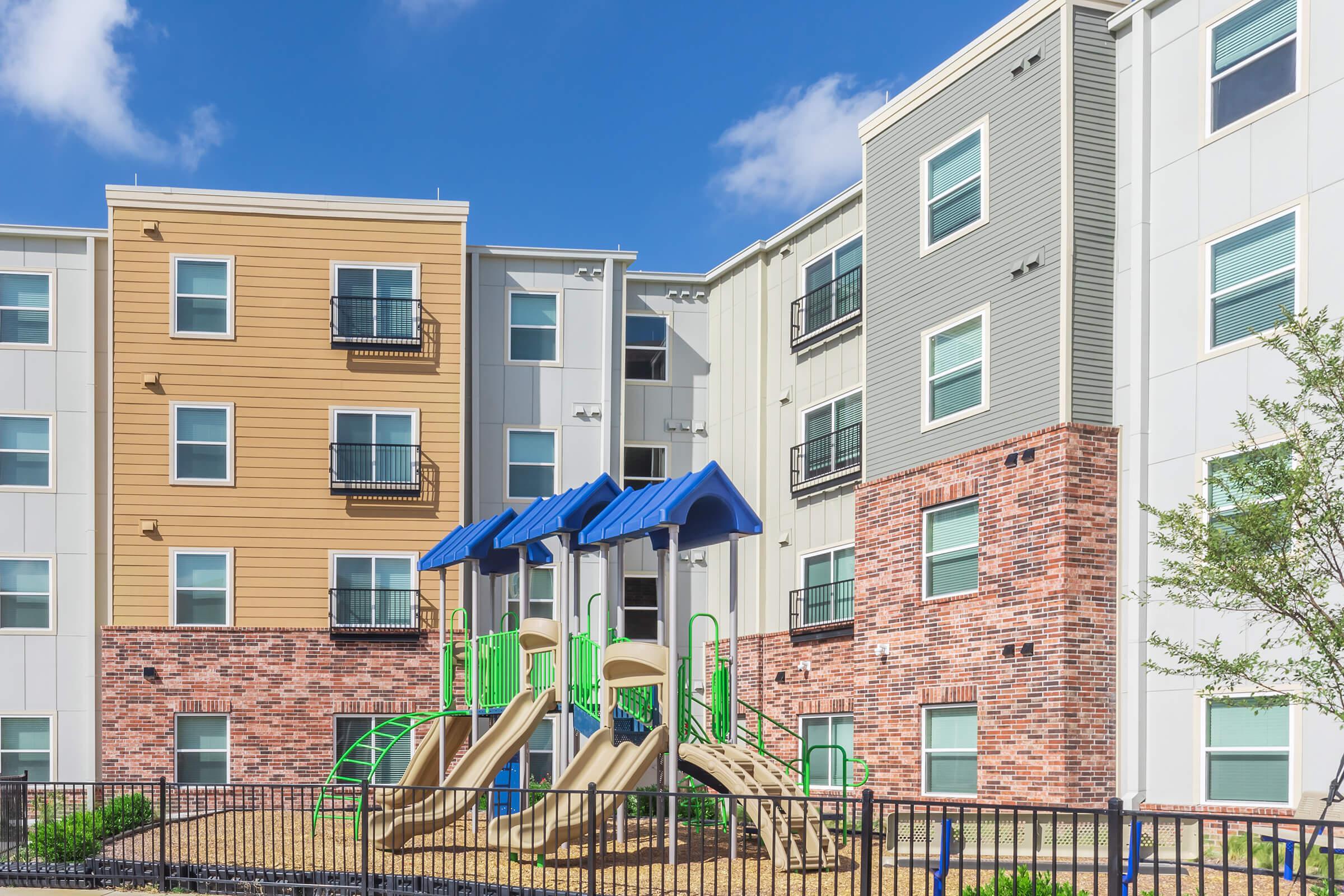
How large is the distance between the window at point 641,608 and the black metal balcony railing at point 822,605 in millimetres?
4351

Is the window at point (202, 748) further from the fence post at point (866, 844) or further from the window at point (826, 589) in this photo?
the fence post at point (866, 844)

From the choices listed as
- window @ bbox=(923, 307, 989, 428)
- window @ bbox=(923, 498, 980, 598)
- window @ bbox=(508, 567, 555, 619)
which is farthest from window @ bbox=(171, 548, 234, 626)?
window @ bbox=(923, 307, 989, 428)

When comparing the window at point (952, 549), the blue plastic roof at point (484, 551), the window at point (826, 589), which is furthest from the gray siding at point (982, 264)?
the blue plastic roof at point (484, 551)

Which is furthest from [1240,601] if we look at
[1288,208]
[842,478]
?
[842,478]

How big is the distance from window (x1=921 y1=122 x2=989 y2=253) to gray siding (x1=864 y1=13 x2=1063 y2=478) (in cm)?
17

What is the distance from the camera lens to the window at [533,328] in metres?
30.7

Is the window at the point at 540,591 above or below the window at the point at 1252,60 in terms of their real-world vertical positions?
below

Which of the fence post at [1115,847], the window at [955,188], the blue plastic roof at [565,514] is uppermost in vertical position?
the window at [955,188]

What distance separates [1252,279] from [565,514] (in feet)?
29.1

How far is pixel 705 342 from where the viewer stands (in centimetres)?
3203

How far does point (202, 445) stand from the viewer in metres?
28.6

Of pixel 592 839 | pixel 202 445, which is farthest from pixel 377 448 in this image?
pixel 592 839

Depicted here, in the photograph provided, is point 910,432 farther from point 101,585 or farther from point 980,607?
point 101,585

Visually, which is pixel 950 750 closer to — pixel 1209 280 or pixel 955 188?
pixel 1209 280
